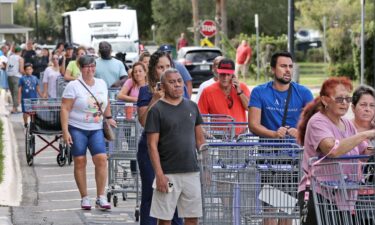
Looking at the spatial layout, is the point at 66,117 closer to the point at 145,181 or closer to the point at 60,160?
the point at 145,181

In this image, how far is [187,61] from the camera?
42719mm

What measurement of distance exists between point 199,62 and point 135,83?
28669mm

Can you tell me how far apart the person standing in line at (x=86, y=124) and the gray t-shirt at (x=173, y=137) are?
3.96 metres

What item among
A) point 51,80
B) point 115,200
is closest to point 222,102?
point 115,200

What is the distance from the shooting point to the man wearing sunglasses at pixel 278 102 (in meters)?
10.3

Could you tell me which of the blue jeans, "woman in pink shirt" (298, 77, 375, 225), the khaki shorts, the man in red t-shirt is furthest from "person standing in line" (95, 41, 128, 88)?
the man in red t-shirt

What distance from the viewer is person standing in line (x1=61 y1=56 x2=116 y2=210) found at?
1341 cm

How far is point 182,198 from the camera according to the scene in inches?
369

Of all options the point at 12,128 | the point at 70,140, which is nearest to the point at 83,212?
the point at 70,140

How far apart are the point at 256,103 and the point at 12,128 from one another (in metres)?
17.4

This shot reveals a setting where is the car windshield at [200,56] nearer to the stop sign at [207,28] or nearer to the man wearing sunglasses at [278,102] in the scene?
the stop sign at [207,28]

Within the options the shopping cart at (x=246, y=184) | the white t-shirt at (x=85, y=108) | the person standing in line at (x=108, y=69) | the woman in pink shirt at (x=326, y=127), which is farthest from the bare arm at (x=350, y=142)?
the person standing in line at (x=108, y=69)

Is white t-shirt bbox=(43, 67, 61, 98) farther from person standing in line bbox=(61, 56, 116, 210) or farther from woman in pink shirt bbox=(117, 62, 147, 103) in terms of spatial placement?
person standing in line bbox=(61, 56, 116, 210)

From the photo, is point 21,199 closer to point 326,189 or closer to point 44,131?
point 44,131
